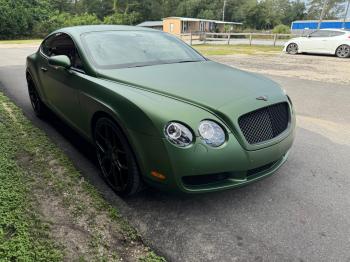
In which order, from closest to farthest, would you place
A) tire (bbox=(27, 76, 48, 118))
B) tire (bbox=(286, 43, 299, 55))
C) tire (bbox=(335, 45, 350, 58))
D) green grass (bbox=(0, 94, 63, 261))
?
green grass (bbox=(0, 94, 63, 261))
tire (bbox=(27, 76, 48, 118))
tire (bbox=(335, 45, 350, 58))
tire (bbox=(286, 43, 299, 55))

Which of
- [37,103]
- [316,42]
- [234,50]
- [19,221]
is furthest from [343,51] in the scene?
[19,221]

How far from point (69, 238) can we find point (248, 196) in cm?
168

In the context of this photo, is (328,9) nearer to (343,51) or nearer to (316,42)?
(316,42)

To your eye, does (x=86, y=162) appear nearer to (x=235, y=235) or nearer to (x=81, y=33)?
(x=81, y=33)

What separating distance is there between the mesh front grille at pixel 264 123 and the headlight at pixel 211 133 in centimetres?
21

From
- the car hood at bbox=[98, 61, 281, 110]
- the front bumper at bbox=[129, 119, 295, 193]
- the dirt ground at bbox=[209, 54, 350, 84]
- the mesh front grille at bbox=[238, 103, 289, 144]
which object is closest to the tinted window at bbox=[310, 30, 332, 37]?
the dirt ground at bbox=[209, 54, 350, 84]

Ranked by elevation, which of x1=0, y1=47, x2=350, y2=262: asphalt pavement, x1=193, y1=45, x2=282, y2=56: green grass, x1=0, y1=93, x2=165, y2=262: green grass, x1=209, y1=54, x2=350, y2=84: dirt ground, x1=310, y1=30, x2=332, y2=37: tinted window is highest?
x1=310, y1=30, x2=332, y2=37: tinted window

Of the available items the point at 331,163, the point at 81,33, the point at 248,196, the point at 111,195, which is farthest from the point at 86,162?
the point at 331,163

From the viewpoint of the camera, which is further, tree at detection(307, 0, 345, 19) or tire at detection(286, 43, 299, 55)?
tree at detection(307, 0, 345, 19)

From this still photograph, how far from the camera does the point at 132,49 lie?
3.87 m

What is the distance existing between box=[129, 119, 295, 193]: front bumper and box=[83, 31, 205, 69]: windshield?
1299mm

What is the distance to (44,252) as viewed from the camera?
238cm

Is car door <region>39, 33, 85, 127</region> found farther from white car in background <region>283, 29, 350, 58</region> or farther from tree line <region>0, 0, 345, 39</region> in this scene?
tree line <region>0, 0, 345, 39</region>

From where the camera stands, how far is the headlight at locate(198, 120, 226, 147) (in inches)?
100
